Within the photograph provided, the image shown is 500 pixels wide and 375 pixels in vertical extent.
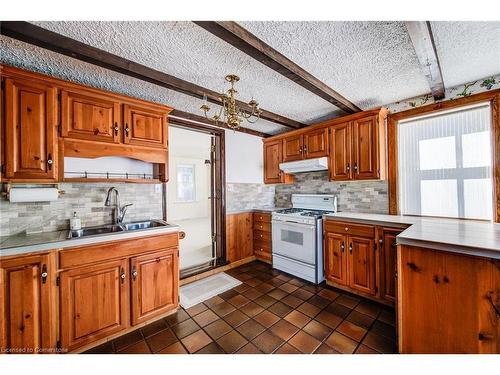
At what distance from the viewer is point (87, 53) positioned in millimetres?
1466

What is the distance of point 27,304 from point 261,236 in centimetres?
276

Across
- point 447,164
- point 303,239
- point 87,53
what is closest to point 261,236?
point 303,239

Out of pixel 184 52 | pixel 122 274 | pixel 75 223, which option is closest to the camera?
pixel 184 52

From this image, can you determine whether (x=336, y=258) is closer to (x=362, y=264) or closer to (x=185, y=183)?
(x=362, y=264)

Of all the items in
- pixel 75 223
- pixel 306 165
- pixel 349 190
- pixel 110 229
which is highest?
pixel 306 165

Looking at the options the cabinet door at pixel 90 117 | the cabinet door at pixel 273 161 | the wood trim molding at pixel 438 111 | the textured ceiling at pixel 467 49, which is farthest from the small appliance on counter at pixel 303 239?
the cabinet door at pixel 90 117

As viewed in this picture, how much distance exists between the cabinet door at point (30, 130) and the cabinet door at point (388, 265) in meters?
3.17

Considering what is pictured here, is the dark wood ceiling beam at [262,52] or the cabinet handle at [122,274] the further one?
the cabinet handle at [122,274]

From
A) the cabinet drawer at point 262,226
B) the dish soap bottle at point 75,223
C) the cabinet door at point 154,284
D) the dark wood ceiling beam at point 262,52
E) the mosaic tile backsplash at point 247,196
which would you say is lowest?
the cabinet door at point 154,284

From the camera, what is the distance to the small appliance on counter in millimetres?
2719

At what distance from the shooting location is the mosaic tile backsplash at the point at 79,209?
5.79 ft

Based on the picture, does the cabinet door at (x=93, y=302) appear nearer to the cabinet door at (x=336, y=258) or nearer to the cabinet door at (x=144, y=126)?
the cabinet door at (x=144, y=126)

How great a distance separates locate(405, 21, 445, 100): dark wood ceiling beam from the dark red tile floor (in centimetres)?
225
